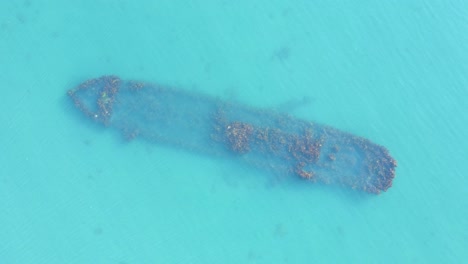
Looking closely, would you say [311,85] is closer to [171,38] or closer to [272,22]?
[272,22]

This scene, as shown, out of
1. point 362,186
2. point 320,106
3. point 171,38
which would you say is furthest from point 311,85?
point 171,38

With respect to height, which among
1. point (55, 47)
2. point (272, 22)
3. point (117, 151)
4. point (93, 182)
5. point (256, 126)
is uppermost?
point (272, 22)

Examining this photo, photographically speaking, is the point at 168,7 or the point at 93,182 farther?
the point at 168,7

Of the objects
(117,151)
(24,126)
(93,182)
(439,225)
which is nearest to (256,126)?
(117,151)

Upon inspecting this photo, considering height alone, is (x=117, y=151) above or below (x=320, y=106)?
below

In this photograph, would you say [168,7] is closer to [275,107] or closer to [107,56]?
Result: [107,56]

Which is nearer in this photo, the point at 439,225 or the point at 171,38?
the point at 439,225
